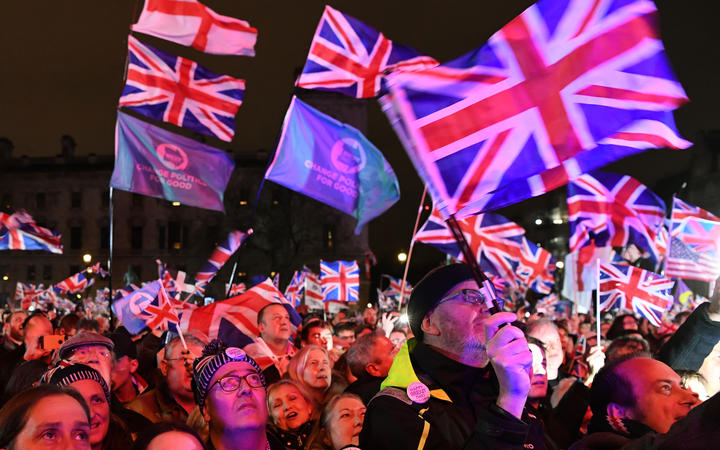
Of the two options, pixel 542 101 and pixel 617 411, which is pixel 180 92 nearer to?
pixel 542 101

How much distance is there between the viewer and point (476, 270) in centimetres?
303

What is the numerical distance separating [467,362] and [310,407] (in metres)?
2.24

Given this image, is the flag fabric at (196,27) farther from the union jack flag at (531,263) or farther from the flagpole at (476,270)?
the flagpole at (476,270)

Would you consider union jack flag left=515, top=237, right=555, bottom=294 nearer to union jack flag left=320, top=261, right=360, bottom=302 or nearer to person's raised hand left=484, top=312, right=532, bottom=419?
union jack flag left=320, top=261, right=360, bottom=302

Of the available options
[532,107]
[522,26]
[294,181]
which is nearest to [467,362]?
[532,107]

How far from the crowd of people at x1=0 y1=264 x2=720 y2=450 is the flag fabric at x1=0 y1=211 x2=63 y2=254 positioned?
40.2 ft

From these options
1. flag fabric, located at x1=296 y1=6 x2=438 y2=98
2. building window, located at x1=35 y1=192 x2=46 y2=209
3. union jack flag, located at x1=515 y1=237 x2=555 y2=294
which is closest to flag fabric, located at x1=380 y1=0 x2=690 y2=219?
flag fabric, located at x1=296 y1=6 x2=438 y2=98

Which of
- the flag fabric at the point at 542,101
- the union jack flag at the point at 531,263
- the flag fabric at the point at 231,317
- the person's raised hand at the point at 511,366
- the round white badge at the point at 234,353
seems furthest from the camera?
the union jack flag at the point at 531,263

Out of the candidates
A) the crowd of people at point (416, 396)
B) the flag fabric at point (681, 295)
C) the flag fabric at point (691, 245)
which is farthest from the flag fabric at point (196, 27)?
the flag fabric at point (681, 295)

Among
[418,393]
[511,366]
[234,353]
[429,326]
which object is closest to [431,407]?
[418,393]

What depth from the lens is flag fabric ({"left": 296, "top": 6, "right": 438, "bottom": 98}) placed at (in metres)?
12.2

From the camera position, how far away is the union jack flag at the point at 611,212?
14.3 metres

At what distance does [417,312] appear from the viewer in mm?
3576

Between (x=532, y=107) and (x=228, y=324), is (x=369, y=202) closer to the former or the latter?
(x=228, y=324)
